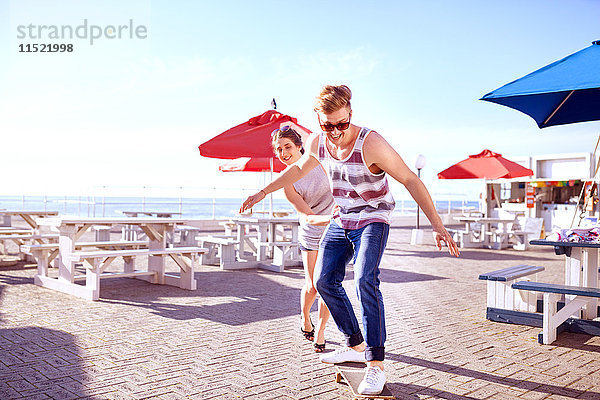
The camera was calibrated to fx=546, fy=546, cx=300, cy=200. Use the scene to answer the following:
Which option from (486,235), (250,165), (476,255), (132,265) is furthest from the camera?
(486,235)

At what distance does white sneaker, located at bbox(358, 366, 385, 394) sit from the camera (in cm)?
278

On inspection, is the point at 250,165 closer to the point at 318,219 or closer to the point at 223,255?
the point at 223,255

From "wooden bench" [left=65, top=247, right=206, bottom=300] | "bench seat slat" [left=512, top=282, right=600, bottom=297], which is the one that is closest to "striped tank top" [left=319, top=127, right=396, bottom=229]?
"bench seat slat" [left=512, top=282, right=600, bottom=297]

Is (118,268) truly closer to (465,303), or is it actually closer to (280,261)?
(280,261)

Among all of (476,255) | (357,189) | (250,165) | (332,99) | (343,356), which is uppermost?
(250,165)

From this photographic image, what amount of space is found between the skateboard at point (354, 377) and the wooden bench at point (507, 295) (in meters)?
2.09

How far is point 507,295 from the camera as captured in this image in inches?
201

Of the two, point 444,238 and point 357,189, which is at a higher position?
point 357,189

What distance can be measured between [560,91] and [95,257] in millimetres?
4601

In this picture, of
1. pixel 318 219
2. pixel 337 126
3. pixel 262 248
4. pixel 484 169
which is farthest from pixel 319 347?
pixel 484 169

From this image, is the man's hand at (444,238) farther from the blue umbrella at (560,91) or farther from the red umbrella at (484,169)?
the red umbrella at (484,169)

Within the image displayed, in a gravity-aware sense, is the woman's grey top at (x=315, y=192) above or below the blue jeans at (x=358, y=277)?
above

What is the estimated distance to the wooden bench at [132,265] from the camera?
5.68 metres

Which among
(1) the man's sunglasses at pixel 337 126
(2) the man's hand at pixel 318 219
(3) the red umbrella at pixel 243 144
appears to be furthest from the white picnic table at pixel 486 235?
(1) the man's sunglasses at pixel 337 126
